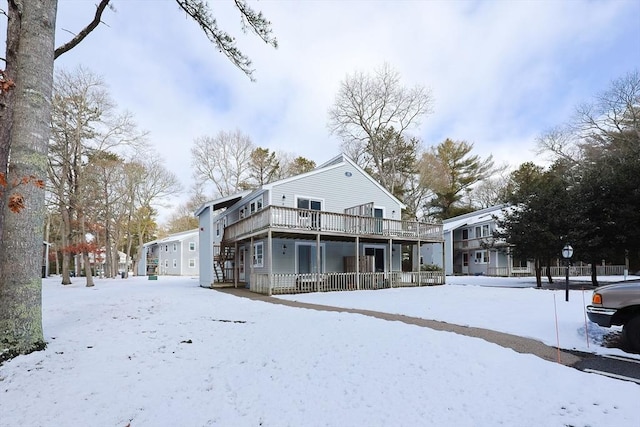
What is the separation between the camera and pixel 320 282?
16312 millimetres

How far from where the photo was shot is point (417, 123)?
3256 cm

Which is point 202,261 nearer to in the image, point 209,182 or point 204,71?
point 204,71

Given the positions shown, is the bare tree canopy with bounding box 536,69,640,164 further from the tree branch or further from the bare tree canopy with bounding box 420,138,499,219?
the tree branch

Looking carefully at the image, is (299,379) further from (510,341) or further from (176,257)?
(176,257)

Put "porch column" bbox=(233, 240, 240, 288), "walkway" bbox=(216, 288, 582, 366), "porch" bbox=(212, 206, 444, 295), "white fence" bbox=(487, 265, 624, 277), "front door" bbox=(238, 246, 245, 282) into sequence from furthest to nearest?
"white fence" bbox=(487, 265, 624, 277) → "front door" bbox=(238, 246, 245, 282) → "porch column" bbox=(233, 240, 240, 288) → "porch" bbox=(212, 206, 444, 295) → "walkway" bbox=(216, 288, 582, 366)

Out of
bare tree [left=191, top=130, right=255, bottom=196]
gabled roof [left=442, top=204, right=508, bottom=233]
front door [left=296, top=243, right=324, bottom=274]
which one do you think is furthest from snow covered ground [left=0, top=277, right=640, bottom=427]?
bare tree [left=191, top=130, right=255, bottom=196]

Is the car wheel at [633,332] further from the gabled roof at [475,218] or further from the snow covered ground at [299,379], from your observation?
the gabled roof at [475,218]

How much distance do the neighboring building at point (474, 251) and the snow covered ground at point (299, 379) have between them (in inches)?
1060

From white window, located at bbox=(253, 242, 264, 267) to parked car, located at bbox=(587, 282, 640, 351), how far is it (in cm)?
1469

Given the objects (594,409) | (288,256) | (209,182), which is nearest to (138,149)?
(209,182)

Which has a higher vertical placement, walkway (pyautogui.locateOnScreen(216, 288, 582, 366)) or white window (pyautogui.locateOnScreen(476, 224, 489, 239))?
white window (pyautogui.locateOnScreen(476, 224, 489, 239))

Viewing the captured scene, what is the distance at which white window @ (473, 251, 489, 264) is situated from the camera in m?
34.1

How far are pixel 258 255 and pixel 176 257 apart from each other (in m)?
28.8

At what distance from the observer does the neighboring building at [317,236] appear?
16.0 m
